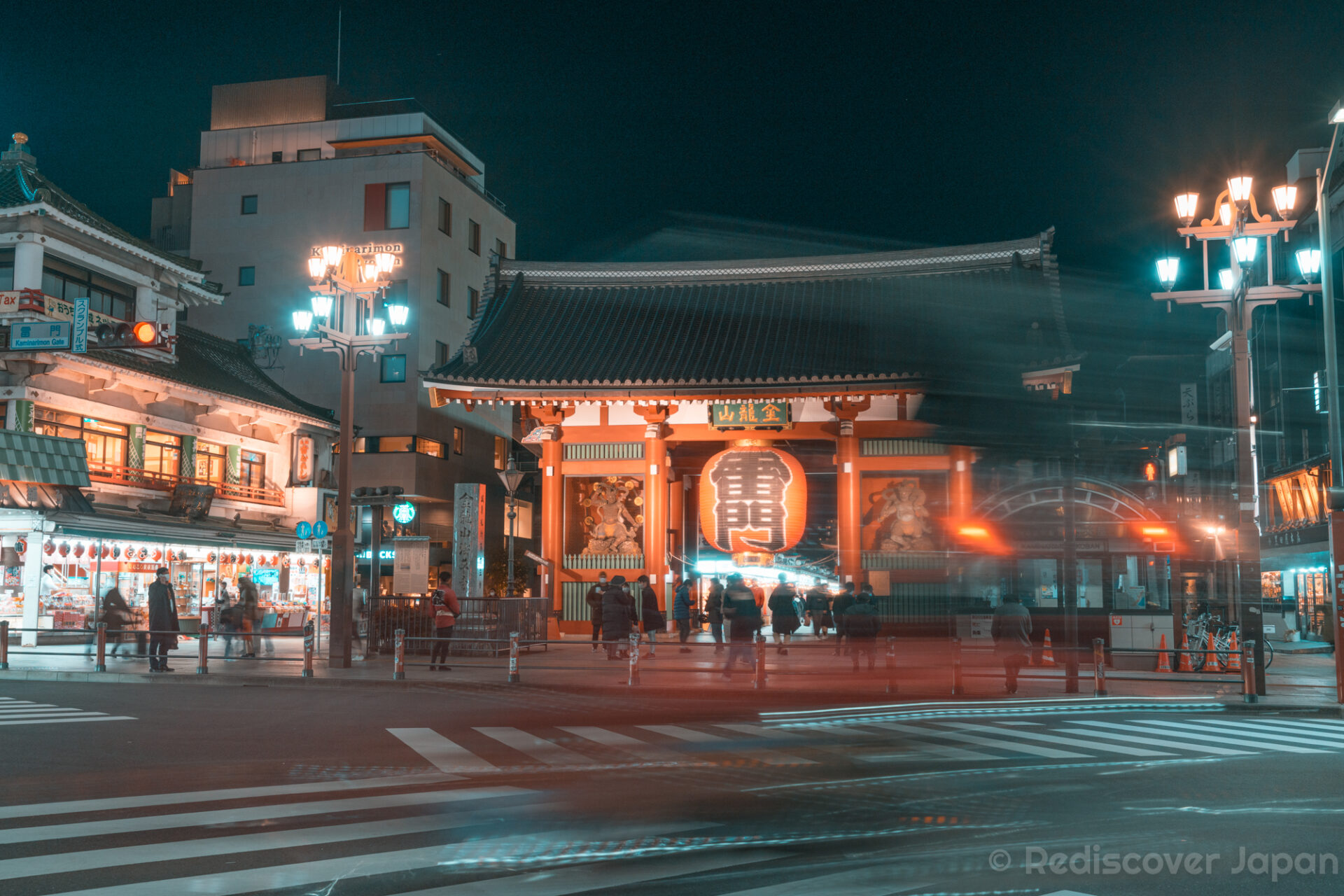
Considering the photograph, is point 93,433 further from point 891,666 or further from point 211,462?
point 891,666

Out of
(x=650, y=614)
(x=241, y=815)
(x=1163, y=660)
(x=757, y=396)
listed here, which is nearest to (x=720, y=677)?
(x=650, y=614)

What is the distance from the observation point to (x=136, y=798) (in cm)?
847

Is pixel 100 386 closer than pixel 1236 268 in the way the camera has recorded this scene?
No

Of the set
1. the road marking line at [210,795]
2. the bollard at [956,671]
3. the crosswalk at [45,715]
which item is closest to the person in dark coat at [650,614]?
the bollard at [956,671]

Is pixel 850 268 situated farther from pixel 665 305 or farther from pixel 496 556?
pixel 496 556

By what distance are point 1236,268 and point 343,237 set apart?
131ft

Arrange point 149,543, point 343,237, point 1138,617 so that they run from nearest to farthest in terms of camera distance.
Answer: point 1138,617, point 149,543, point 343,237

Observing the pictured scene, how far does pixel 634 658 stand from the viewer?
17.0 meters

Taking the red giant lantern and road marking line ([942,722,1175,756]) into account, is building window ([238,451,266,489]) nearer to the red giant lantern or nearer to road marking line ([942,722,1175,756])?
the red giant lantern

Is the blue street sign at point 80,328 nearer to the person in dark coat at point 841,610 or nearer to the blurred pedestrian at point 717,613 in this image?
the blurred pedestrian at point 717,613

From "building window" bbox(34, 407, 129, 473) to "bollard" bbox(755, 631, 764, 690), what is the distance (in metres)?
24.3

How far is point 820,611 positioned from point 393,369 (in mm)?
26198

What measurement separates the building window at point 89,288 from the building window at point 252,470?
7592 millimetres

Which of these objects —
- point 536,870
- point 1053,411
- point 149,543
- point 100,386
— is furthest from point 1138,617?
point 100,386
